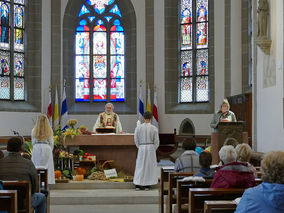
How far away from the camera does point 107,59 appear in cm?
2028

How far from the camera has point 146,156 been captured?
11.0 meters

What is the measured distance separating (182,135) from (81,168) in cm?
739

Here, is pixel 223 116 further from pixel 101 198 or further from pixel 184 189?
pixel 184 189

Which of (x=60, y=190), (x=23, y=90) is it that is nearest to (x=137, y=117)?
(x=23, y=90)

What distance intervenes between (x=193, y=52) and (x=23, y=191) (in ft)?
45.5

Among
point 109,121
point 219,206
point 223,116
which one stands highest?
point 223,116

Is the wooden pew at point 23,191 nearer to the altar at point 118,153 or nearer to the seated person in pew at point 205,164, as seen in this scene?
the seated person in pew at point 205,164

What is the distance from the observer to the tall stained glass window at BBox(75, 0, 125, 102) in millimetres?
20188

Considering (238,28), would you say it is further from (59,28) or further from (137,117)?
(59,28)

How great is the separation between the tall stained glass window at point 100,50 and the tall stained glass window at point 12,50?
2168mm

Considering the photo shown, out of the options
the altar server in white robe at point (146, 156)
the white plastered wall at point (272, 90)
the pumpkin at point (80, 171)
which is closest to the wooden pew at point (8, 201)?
the altar server in white robe at point (146, 156)

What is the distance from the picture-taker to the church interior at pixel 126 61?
18.0m

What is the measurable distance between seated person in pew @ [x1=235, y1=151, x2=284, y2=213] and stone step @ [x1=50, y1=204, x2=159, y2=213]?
18.5 ft

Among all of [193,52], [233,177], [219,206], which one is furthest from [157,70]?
[219,206]
